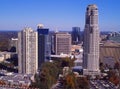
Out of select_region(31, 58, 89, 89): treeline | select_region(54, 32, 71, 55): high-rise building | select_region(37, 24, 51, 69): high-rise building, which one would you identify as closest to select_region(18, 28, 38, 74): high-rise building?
select_region(37, 24, 51, 69): high-rise building

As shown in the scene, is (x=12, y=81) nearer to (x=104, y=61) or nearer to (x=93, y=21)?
(x=93, y=21)

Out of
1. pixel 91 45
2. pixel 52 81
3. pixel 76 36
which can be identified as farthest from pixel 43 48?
pixel 76 36

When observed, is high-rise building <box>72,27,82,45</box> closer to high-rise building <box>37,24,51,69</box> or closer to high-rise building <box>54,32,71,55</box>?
high-rise building <box>54,32,71,55</box>

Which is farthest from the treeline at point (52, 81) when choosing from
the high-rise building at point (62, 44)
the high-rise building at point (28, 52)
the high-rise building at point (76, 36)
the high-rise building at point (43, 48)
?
the high-rise building at point (76, 36)

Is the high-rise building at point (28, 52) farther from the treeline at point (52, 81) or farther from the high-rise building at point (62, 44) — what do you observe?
the high-rise building at point (62, 44)

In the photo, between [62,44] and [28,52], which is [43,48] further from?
[62,44]

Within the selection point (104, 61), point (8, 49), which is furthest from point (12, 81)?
point (8, 49)

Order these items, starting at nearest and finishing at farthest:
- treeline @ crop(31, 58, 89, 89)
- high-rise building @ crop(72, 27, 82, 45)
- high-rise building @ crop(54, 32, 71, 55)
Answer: treeline @ crop(31, 58, 89, 89), high-rise building @ crop(54, 32, 71, 55), high-rise building @ crop(72, 27, 82, 45)
